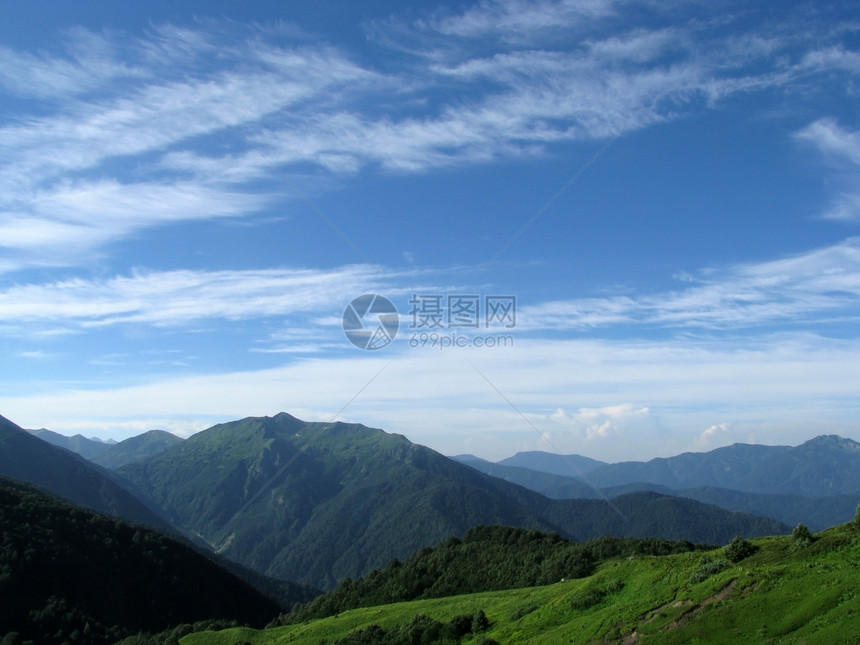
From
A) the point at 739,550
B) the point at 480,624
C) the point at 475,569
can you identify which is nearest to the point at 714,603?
the point at 739,550

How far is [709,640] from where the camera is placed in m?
29.9

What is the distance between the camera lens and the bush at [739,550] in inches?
1602

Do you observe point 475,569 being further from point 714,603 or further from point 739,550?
point 714,603

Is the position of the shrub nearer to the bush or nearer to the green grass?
the green grass

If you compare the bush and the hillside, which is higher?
the bush

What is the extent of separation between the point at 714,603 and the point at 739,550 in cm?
1000

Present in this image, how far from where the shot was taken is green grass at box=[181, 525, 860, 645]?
28469 mm

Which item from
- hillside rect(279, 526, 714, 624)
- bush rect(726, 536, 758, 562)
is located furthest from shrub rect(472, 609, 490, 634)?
hillside rect(279, 526, 714, 624)

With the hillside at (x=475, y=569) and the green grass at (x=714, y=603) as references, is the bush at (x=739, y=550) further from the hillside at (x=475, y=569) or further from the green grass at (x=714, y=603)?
the hillside at (x=475, y=569)

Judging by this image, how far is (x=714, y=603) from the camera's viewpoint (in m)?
32.8

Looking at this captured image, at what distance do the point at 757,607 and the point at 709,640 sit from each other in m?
3.14

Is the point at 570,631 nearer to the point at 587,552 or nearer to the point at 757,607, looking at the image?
the point at 757,607

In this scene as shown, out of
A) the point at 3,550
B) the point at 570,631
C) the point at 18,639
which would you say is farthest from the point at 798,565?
the point at 3,550

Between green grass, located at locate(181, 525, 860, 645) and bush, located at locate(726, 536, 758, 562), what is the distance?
1017 millimetres
